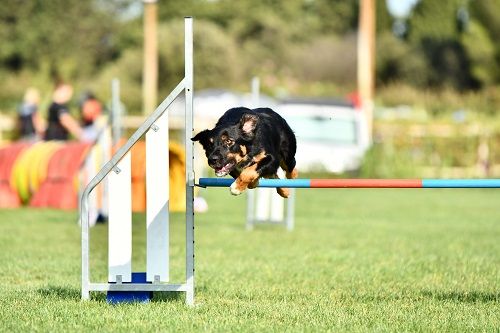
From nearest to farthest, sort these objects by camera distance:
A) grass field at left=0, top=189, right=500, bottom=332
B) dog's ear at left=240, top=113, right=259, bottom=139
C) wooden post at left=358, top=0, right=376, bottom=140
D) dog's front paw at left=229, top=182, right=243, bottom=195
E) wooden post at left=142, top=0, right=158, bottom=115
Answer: grass field at left=0, top=189, right=500, bottom=332 → dog's front paw at left=229, top=182, right=243, bottom=195 → dog's ear at left=240, top=113, right=259, bottom=139 → wooden post at left=358, top=0, right=376, bottom=140 → wooden post at left=142, top=0, right=158, bottom=115

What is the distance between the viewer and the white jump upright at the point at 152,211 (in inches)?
239

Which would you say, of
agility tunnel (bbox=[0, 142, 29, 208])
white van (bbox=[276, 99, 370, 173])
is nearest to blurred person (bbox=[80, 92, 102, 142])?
agility tunnel (bbox=[0, 142, 29, 208])

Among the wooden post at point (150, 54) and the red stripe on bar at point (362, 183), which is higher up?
the wooden post at point (150, 54)

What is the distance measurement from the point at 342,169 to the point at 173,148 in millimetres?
10269

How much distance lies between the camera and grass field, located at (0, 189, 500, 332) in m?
5.58

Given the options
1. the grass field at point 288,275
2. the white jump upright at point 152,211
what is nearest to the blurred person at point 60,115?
the grass field at point 288,275

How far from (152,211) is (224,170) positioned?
50 cm

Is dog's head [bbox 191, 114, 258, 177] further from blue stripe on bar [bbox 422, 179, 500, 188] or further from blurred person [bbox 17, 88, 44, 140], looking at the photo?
blurred person [bbox 17, 88, 44, 140]

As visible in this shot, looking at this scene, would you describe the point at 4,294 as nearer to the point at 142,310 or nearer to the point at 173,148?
the point at 142,310

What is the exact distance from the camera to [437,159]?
2567 cm

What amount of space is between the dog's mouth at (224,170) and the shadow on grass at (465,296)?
162 centimetres

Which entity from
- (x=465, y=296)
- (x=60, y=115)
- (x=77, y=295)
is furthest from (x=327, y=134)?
(x=77, y=295)

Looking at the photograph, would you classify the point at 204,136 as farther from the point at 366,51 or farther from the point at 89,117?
the point at 366,51

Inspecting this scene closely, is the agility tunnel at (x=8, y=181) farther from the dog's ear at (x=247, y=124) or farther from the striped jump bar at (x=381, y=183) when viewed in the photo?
the striped jump bar at (x=381, y=183)
